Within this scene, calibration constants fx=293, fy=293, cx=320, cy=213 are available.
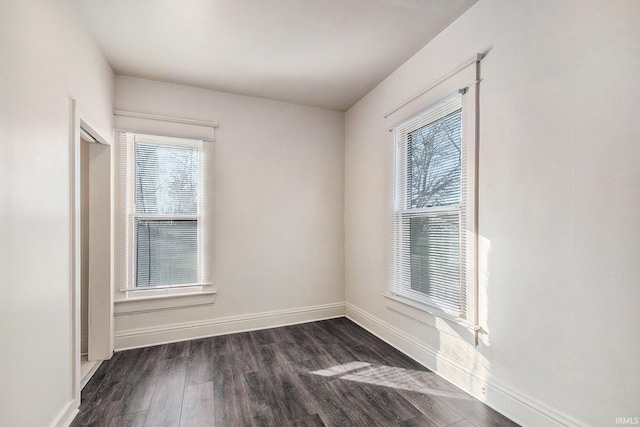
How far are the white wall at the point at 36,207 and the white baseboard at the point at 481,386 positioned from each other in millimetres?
2618

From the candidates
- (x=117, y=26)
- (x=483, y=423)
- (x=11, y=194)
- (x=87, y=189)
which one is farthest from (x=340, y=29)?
(x=483, y=423)

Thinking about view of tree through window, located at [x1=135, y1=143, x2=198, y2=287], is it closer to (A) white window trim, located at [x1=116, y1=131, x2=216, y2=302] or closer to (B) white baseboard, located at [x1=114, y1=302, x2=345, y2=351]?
(A) white window trim, located at [x1=116, y1=131, x2=216, y2=302]

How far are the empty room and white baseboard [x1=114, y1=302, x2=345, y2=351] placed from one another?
0.07ft

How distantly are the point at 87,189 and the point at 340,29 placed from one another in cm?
273

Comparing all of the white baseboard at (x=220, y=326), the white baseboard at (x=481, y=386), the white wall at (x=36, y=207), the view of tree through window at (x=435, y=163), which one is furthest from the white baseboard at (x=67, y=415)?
the view of tree through window at (x=435, y=163)

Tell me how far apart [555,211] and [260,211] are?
2820 millimetres

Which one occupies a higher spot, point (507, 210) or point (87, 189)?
point (87, 189)

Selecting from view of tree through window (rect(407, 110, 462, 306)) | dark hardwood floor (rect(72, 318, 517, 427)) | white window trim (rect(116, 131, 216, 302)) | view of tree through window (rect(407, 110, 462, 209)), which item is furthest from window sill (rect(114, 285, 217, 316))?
view of tree through window (rect(407, 110, 462, 209))

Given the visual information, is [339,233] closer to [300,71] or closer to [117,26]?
[300,71]

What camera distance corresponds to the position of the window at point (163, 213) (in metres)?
3.04

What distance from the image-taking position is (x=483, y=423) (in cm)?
184

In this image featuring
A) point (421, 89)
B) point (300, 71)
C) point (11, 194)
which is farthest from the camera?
point (300, 71)

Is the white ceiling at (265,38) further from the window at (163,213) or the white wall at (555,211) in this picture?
the window at (163,213)

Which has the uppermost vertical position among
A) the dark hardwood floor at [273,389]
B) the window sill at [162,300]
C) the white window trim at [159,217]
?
the white window trim at [159,217]
